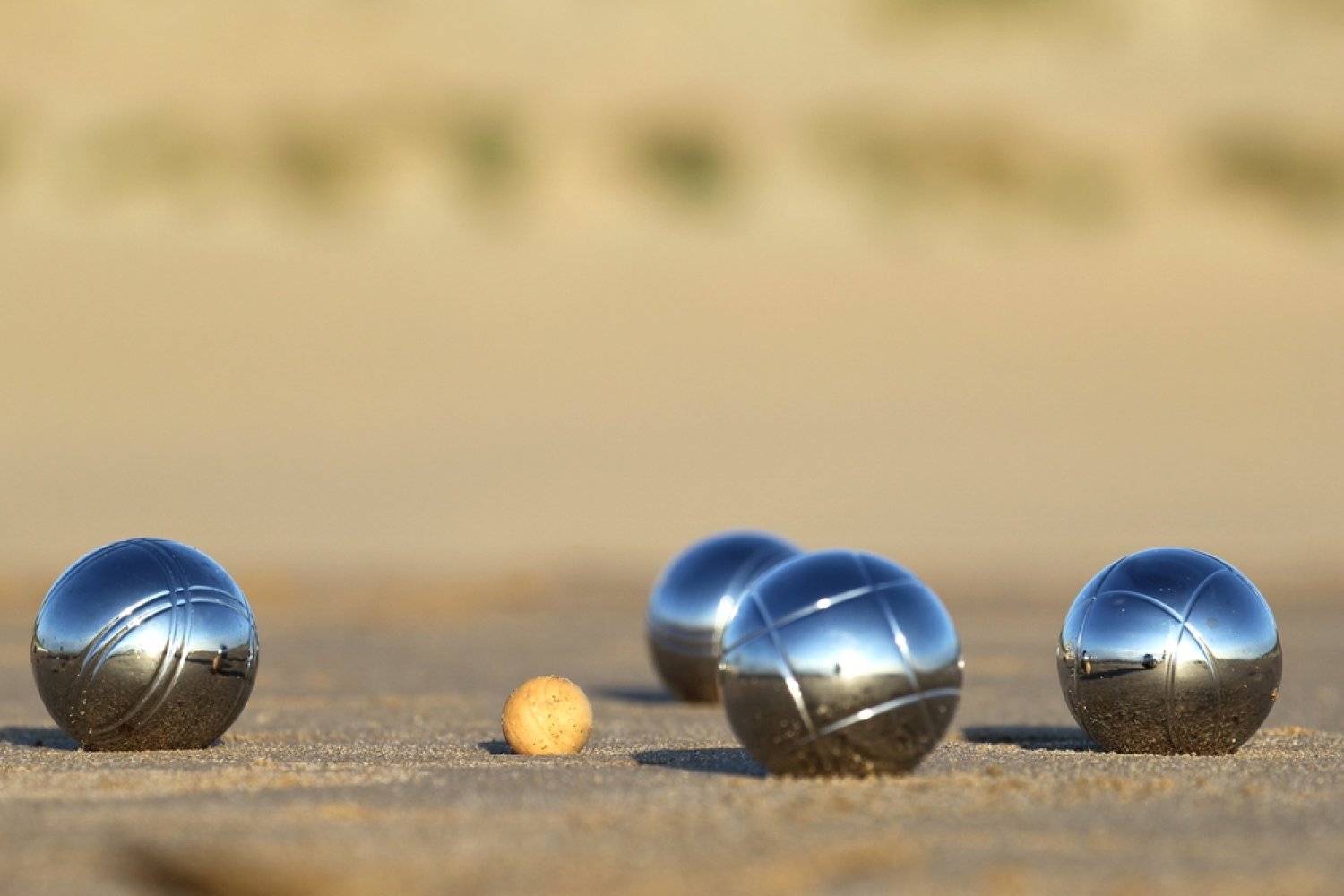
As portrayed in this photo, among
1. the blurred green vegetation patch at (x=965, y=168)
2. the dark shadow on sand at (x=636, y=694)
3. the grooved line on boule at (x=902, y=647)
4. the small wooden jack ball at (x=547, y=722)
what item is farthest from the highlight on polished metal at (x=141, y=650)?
the blurred green vegetation patch at (x=965, y=168)

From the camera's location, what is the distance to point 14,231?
6303 cm

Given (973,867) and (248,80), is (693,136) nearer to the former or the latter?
(248,80)

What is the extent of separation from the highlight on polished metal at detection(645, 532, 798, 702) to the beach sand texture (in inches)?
16.2

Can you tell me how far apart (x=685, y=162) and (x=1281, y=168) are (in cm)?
2423

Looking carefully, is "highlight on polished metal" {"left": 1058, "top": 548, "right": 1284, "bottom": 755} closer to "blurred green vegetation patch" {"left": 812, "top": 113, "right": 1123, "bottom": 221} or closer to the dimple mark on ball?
the dimple mark on ball

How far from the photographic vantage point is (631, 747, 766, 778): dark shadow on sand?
36.8 ft

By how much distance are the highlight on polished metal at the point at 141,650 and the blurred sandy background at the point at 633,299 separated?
30234 mm

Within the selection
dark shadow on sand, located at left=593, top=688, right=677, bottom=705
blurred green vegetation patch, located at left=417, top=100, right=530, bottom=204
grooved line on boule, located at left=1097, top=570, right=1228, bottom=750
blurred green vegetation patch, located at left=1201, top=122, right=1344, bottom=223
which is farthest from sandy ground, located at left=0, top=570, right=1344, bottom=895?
blurred green vegetation patch, located at left=1201, top=122, right=1344, bottom=223

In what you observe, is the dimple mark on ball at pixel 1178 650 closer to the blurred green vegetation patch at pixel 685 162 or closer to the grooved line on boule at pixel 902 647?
the grooved line on boule at pixel 902 647

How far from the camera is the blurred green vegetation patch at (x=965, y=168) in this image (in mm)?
70938

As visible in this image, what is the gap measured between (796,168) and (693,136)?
445cm

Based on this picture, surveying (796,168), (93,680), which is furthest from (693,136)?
(93,680)

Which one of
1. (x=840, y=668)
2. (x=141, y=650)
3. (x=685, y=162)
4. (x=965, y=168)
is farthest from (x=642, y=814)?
(x=965, y=168)

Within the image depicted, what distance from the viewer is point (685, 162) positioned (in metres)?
71.1
